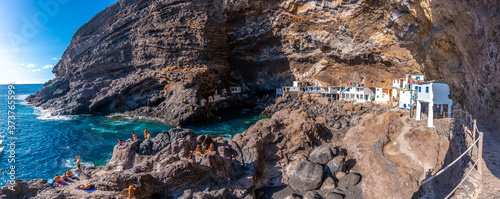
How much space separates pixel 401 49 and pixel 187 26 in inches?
1251

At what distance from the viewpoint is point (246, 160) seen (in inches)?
538

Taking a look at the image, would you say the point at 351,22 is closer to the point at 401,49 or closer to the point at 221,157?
the point at 401,49

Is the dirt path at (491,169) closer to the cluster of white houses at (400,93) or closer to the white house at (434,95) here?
the white house at (434,95)

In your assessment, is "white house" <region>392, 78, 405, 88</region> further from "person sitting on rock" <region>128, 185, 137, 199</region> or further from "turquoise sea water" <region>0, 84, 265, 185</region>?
"person sitting on rock" <region>128, 185, 137, 199</region>

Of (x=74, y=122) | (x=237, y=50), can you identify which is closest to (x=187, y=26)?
(x=237, y=50)

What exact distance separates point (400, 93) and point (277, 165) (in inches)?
704

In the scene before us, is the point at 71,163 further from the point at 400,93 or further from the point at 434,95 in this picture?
the point at 400,93

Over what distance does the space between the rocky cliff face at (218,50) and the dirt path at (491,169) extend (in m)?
16.5

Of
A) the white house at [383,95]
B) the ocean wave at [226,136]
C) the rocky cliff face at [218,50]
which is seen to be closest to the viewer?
the ocean wave at [226,136]

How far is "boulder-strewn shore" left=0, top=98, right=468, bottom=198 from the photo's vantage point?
33.6ft

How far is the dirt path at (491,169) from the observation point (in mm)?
5930

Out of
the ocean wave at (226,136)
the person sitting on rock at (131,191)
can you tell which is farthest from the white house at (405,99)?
the person sitting on rock at (131,191)

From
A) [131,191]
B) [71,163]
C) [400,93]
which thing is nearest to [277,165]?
[131,191]

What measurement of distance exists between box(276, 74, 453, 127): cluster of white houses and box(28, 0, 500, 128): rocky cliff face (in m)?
2.35
